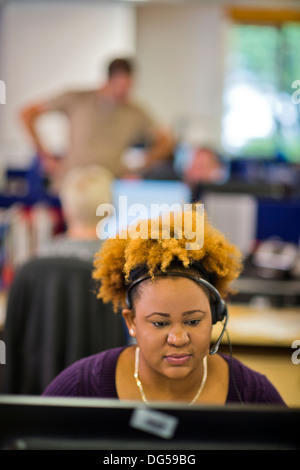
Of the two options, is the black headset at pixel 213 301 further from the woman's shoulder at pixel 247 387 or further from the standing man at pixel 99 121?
the standing man at pixel 99 121

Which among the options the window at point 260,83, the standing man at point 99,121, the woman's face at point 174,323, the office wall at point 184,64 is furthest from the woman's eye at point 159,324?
the window at point 260,83

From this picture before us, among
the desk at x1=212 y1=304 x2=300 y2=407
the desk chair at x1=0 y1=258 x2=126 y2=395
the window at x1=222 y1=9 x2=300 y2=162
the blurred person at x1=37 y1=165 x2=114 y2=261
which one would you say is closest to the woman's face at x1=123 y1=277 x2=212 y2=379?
the desk chair at x1=0 y1=258 x2=126 y2=395

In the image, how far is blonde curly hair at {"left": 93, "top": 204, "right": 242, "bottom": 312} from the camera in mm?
668

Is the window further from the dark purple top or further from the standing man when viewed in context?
the dark purple top

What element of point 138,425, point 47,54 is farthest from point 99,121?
point 138,425

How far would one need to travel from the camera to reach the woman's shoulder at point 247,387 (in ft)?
2.38

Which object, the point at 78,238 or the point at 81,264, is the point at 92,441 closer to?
the point at 81,264

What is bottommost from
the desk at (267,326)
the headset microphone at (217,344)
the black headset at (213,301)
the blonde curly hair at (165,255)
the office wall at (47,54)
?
the desk at (267,326)

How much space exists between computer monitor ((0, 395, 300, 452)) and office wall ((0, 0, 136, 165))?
518 centimetres

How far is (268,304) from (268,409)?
1.42m

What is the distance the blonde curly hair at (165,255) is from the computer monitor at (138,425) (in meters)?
0.17

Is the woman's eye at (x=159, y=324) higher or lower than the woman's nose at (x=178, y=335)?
higher

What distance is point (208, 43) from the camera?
8219 mm

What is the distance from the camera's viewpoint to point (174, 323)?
66 centimetres
